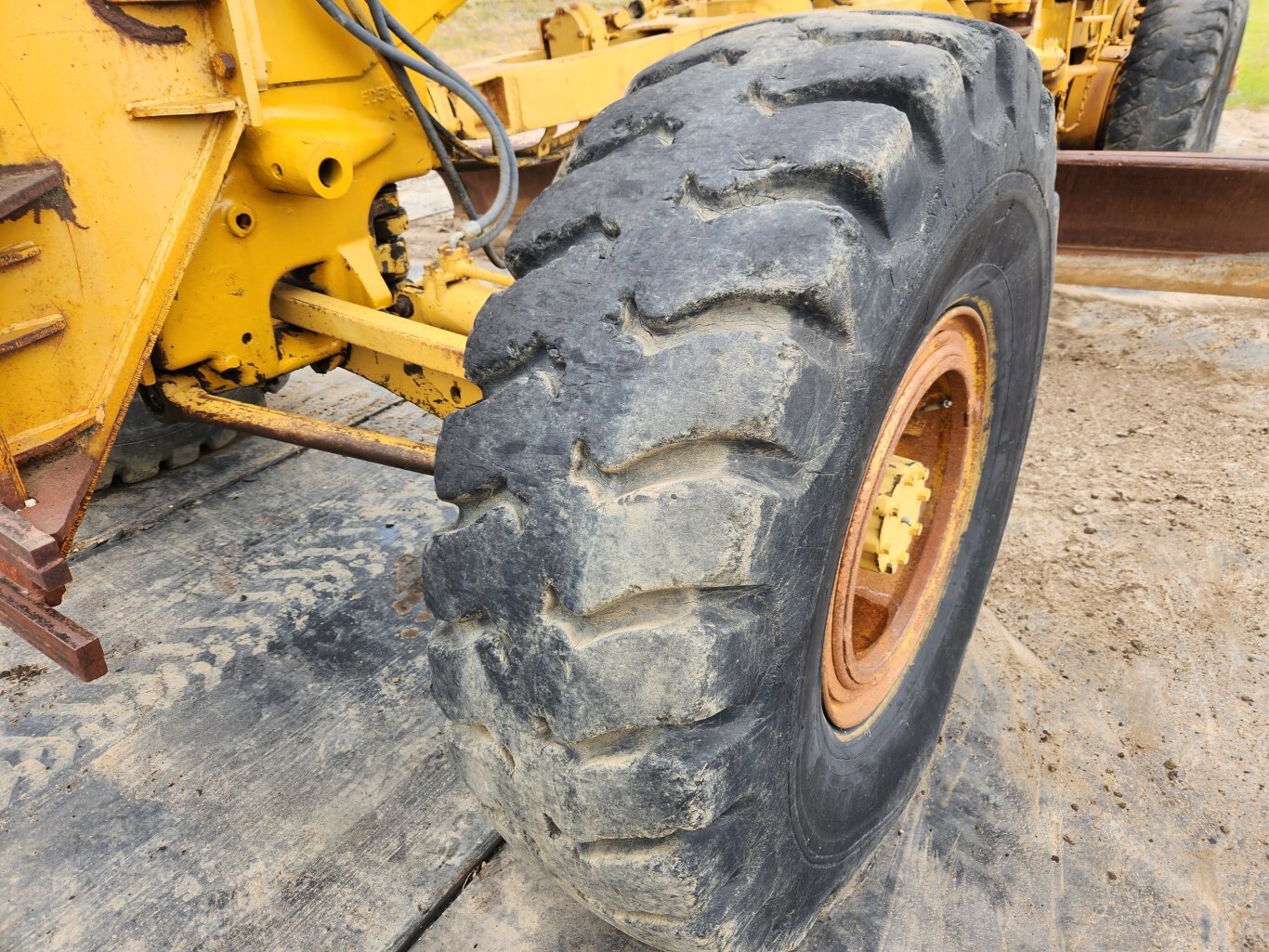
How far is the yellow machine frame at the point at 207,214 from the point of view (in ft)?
4.68

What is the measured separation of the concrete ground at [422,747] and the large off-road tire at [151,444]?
69 millimetres

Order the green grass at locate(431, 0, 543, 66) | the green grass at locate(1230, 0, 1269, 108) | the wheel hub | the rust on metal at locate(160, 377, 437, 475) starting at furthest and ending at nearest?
the green grass at locate(431, 0, 543, 66) < the green grass at locate(1230, 0, 1269, 108) < the rust on metal at locate(160, 377, 437, 475) < the wheel hub

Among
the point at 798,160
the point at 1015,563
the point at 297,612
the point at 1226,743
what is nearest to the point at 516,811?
the point at 798,160

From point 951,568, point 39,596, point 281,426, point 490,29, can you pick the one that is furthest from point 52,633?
point 490,29

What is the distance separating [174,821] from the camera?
1910 mm

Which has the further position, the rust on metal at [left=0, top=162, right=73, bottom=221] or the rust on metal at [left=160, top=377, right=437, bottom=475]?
the rust on metal at [left=160, top=377, right=437, bottom=475]

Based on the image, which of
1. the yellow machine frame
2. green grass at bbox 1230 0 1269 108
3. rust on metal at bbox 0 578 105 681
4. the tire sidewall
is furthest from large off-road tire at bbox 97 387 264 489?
green grass at bbox 1230 0 1269 108

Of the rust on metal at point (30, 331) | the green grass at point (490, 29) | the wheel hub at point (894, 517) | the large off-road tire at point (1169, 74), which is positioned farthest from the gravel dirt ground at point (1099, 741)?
the green grass at point (490, 29)

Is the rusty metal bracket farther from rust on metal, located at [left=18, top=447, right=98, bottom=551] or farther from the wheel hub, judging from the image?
the wheel hub

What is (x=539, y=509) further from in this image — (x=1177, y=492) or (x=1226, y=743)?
(x=1177, y=492)

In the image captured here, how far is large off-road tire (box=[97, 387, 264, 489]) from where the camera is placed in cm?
294

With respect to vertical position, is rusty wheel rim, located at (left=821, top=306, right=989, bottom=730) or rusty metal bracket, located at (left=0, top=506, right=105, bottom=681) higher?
rusty metal bracket, located at (left=0, top=506, right=105, bottom=681)

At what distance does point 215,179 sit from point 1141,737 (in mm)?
2161

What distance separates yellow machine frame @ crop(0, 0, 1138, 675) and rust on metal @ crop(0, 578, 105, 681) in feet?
0.12
